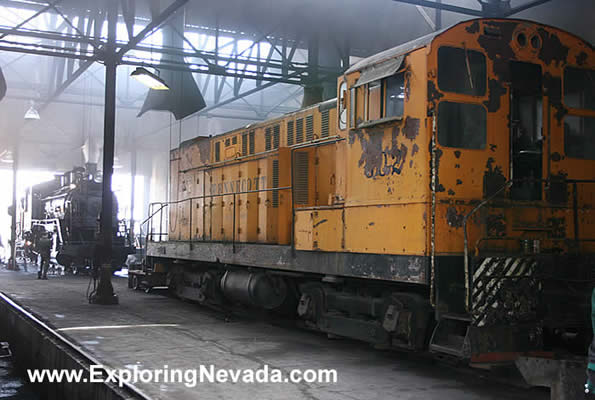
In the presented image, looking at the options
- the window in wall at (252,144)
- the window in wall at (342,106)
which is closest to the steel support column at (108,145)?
the window in wall at (252,144)

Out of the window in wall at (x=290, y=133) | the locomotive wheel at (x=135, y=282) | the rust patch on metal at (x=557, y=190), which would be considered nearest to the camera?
the rust patch on metal at (x=557, y=190)

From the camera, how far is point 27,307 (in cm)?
1259

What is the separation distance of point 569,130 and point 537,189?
0.87 metres

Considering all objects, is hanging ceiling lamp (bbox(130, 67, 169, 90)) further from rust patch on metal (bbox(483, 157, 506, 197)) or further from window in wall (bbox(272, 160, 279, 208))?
rust patch on metal (bbox(483, 157, 506, 197))

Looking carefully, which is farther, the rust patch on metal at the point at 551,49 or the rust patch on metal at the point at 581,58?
the rust patch on metal at the point at 581,58

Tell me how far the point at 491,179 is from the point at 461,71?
4.00 feet

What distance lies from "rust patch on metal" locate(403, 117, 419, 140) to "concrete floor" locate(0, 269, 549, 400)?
8.61 ft

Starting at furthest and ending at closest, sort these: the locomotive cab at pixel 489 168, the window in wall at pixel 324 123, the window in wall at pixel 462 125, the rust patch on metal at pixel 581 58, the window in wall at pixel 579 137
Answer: the window in wall at pixel 324 123 → the rust patch on metal at pixel 581 58 → the window in wall at pixel 579 137 → the window in wall at pixel 462 125 → the locomotive cab at pixel 489 168

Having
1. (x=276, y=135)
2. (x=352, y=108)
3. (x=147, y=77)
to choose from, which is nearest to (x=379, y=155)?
(x=352, y=108)

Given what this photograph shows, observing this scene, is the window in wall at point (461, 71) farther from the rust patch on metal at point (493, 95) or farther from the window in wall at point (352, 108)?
the window in wall at point (352, 108)

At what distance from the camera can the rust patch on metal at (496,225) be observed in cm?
675

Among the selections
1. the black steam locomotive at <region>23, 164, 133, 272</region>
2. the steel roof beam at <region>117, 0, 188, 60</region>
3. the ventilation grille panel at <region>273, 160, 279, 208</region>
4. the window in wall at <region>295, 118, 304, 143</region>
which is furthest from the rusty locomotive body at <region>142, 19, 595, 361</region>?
the black steam locomotive at <region>23, 164, 133, 272</region>

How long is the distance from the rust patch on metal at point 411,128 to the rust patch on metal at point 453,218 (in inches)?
34.5

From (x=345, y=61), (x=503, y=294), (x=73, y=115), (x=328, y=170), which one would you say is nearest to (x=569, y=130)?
(x=503, y=294)
